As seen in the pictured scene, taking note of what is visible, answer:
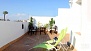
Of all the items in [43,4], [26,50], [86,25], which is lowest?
[26,50]

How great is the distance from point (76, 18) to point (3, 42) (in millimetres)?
3682

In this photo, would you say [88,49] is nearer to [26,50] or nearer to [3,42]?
[26,50]

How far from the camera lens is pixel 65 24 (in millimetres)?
17375

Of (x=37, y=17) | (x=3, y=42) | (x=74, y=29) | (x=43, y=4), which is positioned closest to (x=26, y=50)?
(x=3, y=42)

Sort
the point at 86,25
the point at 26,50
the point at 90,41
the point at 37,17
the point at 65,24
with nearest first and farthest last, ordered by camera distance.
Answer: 1. the point at 90,41
2. the point at 86,25
3. the point at 26,50
4. the point at 65,24
5. the point at 37,17

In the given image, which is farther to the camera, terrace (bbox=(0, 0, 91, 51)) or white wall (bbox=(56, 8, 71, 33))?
white wall (bbox=(56, 8, 71, 33))

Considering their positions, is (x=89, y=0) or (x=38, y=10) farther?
(x=38, y=10)

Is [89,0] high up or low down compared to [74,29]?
up

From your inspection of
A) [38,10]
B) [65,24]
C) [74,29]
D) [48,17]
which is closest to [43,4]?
[38,10]

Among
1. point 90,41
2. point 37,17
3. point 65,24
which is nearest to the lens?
point 90,41

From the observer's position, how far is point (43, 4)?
28.5m

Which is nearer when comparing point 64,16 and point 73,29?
point 73,29

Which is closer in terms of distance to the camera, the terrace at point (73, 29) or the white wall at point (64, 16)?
the terrace at point (73, 29)

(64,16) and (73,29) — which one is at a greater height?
(64,16)
